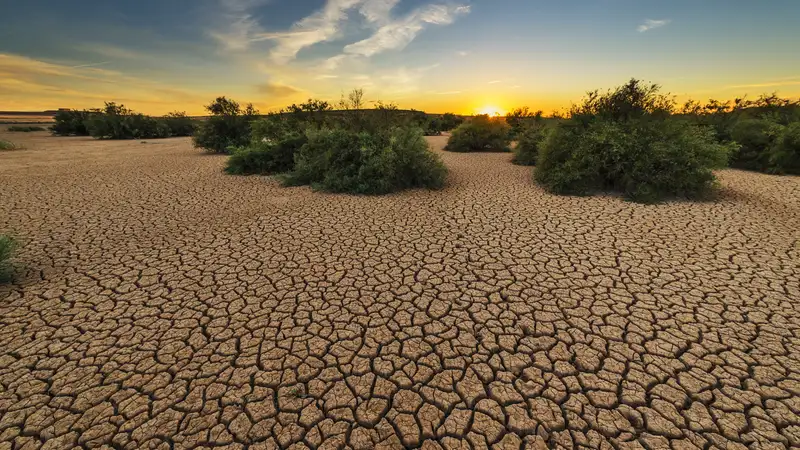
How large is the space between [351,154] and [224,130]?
35.0 ft

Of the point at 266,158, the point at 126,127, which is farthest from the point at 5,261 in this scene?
the point at 126,127

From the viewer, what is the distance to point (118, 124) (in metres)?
25.0

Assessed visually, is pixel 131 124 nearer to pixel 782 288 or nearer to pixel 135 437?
pixel 135 437

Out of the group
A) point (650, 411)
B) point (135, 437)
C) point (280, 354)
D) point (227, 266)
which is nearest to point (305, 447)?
point (280, 354)

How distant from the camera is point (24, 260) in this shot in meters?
4.54

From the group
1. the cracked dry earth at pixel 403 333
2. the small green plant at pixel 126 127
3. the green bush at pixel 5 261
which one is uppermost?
the small green plant at pixel 126 127

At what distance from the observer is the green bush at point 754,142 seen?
10.9 meters

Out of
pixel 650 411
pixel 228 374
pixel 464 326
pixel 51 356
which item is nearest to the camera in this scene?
pixel 650 411

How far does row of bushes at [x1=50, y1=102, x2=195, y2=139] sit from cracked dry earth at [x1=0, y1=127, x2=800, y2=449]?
78.2 ft

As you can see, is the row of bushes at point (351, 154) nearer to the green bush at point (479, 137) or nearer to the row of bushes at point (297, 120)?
the row of bushes at point (297, 120)

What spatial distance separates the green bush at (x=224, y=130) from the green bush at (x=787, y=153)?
19760 mm

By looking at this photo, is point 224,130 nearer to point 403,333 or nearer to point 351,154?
point 351,154

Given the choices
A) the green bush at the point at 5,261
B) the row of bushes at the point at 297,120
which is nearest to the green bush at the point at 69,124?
the row of bushes at the point at 297,120

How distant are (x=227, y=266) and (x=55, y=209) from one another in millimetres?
5429
